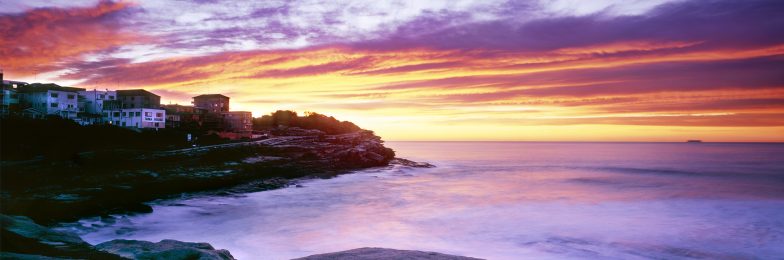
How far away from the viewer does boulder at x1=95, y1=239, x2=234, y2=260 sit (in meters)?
12.6

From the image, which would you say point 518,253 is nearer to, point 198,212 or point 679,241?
point 679,241

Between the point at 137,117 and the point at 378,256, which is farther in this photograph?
the point at 137,117

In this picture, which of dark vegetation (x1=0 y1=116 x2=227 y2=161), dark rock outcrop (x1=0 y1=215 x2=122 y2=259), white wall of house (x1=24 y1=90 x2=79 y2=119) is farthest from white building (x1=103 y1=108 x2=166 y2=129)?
dark rock outcrop (x1=0 y1=215 x2=122 y2=259)

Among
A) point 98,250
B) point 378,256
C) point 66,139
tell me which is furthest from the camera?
point 66,139

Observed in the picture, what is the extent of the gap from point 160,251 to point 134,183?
25.7m

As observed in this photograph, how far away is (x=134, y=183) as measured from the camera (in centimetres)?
3509

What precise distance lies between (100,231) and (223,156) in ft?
82.3

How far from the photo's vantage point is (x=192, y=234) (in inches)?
975

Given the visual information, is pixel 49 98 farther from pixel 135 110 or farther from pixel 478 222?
pixel 478 222

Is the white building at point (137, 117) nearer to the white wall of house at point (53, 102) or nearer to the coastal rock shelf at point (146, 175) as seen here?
the white wall of house at point (53, 102)

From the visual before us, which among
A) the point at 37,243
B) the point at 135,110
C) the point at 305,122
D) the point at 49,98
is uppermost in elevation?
the point at 49,98

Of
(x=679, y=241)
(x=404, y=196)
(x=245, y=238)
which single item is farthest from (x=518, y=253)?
(x=404, y=196)

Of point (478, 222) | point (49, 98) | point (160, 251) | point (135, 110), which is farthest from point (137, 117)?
point (160, 251)

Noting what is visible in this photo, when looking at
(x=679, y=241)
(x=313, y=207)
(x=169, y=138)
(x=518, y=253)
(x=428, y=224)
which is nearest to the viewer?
(x=518, y=253)
